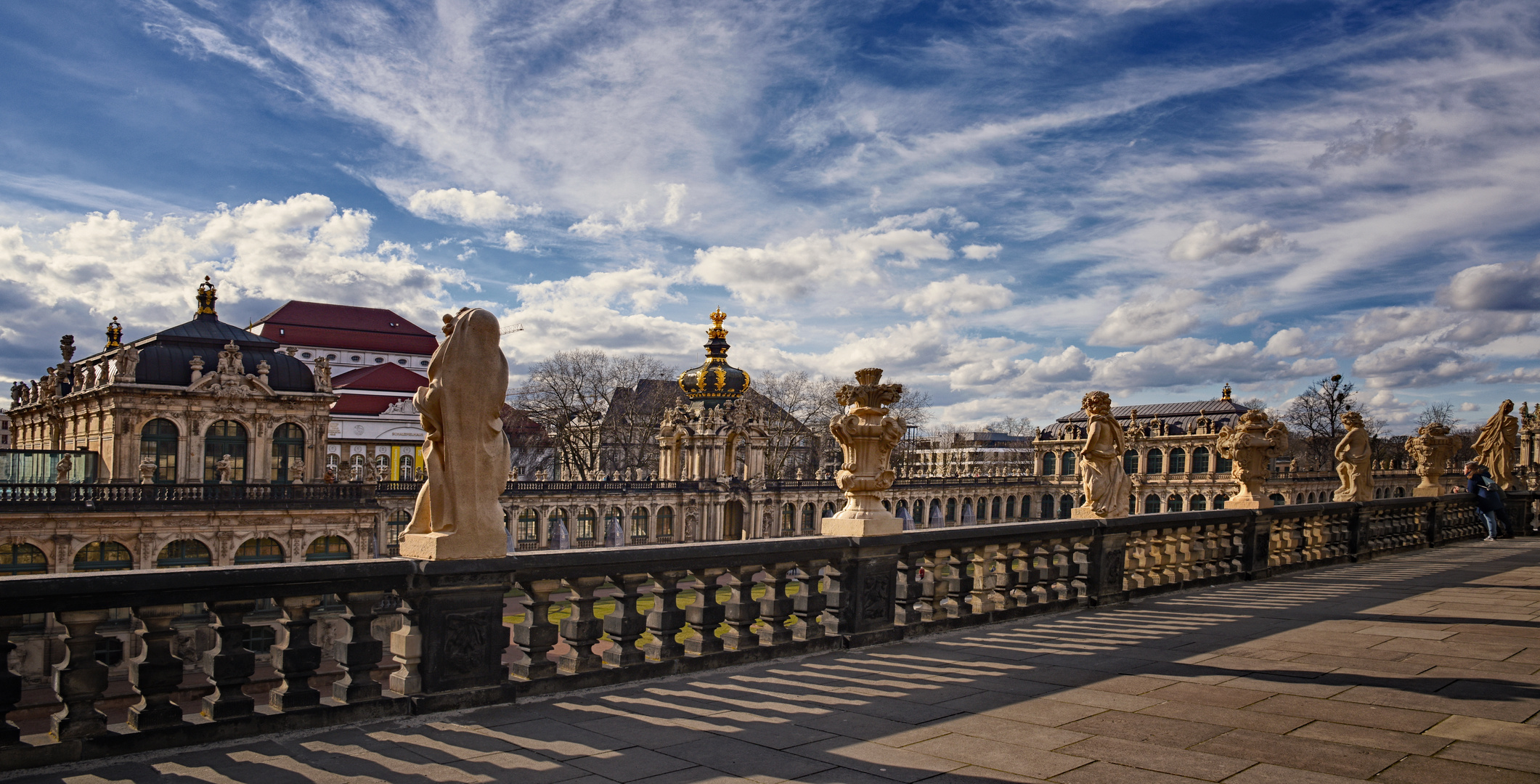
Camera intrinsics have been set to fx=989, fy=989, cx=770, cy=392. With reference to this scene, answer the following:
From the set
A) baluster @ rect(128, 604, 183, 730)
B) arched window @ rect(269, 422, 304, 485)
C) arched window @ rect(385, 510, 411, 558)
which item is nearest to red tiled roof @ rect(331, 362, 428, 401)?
arched window @ rect(385, 510, 411, 558)

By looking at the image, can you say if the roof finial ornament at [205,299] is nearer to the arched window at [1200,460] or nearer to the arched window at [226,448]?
the arched window at [226,448]

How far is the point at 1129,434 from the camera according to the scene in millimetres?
87875

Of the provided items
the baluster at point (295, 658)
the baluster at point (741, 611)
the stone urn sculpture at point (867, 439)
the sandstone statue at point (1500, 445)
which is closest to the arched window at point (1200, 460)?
the sandstone statue at point (1500, 445)

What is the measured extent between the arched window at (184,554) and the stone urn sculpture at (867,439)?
34.0m

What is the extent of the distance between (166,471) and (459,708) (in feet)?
132

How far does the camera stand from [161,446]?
129ft

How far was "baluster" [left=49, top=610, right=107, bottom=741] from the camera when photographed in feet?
13.9

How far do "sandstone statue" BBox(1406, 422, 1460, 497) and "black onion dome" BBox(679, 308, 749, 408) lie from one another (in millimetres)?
39422

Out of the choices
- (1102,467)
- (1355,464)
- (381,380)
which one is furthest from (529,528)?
(1102,467)

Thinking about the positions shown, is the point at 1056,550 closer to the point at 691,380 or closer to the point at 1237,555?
the point at 1237,555

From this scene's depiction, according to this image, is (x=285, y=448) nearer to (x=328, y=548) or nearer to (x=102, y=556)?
(x=328, y=548)

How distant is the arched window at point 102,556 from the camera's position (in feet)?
110

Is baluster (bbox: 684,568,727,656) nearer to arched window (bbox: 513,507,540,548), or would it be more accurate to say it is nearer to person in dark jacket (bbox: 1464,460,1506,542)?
person in dark jacket (bbox: 1464,460,1506,542)

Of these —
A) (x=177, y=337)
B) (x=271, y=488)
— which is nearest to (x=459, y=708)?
(x=271, y=488)
